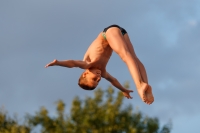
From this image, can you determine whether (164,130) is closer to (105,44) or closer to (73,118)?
(73,118)

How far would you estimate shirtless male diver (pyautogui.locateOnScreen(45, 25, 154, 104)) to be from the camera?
13.3 meters

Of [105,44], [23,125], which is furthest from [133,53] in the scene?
[23,125]

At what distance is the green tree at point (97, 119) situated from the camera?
1170 inches

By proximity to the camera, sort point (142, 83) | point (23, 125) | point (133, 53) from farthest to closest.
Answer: point (23, 125), point (133, 53), point (142, 83)

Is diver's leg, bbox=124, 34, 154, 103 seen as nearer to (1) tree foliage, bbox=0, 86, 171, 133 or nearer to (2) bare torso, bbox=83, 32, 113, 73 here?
(2) bare torso, bbox=83, 32, 113, 73

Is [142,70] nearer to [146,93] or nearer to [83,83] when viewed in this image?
[146,93]

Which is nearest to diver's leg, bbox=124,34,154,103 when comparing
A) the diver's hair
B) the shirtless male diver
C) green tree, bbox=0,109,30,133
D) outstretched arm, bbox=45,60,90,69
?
the shirtless male diver

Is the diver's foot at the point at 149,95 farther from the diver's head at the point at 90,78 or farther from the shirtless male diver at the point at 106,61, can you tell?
the diver's head at the point at 90,78

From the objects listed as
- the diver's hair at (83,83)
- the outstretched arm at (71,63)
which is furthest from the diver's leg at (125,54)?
the diver's hair at (83,83)

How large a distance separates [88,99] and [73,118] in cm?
113

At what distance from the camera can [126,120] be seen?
3017cm

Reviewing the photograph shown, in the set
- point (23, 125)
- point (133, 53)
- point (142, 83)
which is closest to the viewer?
point (142, 83)

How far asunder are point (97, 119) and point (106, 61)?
1552cm

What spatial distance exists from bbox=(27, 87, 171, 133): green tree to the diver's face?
49.9 ft
